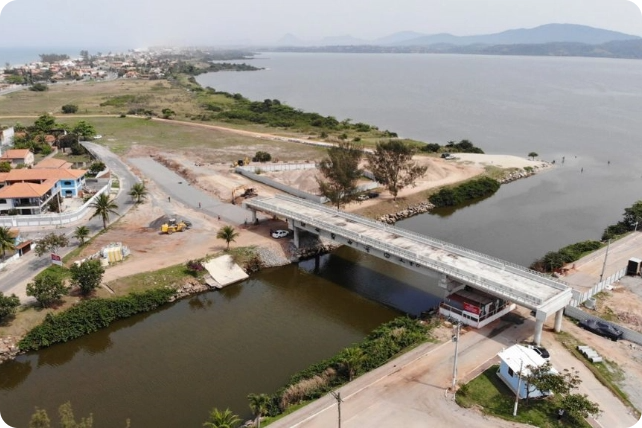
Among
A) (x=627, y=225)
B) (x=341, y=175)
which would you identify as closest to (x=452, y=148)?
(x=627, y=225)

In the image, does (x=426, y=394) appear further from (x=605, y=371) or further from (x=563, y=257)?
(x=563, y=257)

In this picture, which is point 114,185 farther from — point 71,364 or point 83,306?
point 71,364

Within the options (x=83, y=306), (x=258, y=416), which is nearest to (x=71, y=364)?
(x=83, y=306)

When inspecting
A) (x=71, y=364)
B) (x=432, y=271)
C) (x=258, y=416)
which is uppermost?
(x=432, y=271)

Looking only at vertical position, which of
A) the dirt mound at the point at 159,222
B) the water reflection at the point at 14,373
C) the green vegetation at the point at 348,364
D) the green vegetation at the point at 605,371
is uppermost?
the dirt mound at the point at 159,222

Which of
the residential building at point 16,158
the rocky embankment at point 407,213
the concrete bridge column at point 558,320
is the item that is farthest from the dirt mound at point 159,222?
the concrete bridge column at point 558,320

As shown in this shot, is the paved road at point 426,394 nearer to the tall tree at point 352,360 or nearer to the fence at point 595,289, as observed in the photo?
the tall tree at point 352,360
